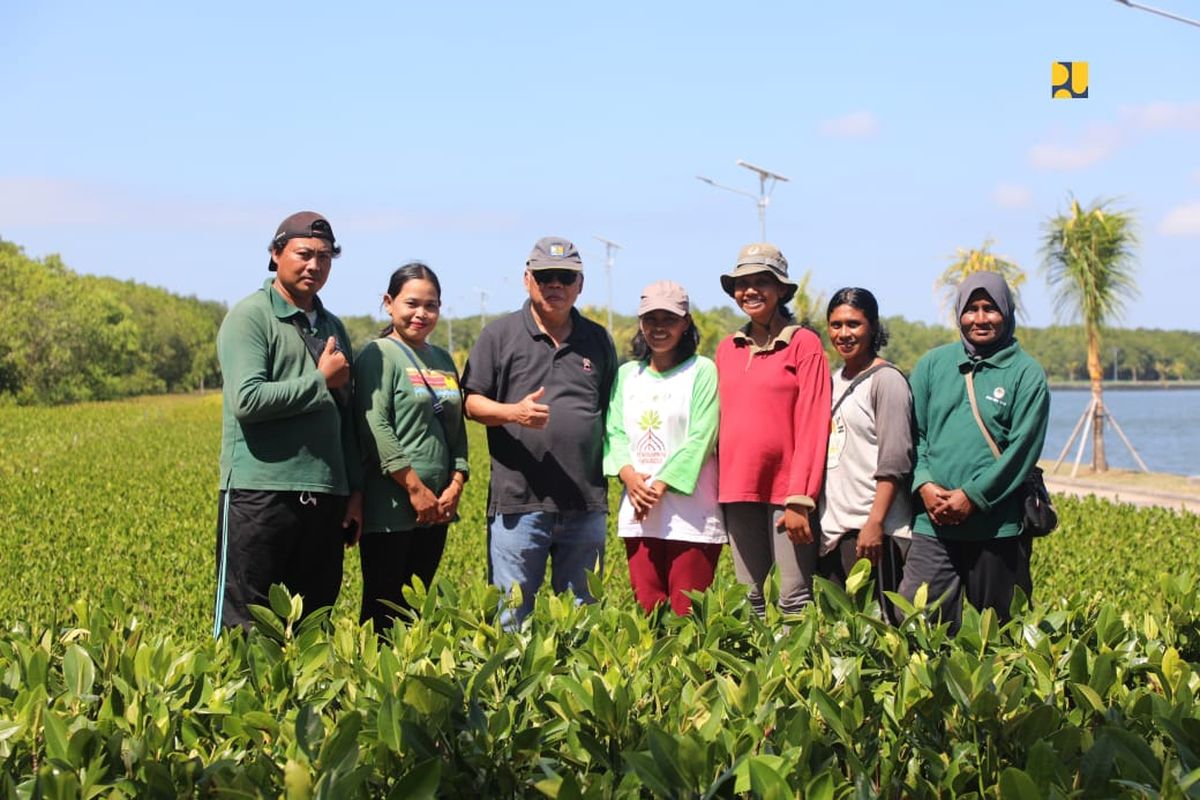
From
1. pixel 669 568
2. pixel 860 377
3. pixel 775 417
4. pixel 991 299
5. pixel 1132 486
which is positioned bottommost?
pixel 1132 486

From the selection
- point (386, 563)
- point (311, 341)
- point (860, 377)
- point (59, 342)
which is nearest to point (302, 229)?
point (311, 341)

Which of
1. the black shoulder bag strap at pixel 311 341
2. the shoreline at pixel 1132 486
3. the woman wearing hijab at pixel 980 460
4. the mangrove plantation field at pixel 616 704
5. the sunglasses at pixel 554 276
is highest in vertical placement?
the sunglasses at pixel 554 276

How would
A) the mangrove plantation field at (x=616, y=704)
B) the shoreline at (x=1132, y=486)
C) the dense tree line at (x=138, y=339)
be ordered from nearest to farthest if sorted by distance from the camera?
the mangrove plantation field at (x=616, y=704) < the shoreline at (x=1132, y=486) < the dense tree line at (x=138, y=339)

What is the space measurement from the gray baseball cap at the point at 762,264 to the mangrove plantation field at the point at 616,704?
1494 mm

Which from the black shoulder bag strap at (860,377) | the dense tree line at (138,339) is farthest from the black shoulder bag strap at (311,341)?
the dense tree line at (138,339)

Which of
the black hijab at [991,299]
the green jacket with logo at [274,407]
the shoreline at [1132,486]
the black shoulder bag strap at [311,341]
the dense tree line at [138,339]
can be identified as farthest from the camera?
the dense tree line at [138,339]

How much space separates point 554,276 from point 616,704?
268cm

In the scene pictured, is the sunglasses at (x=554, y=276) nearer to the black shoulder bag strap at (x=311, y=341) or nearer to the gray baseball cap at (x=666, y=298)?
the gray baseball cap at (x=666, y=298)

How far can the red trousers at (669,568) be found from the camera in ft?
15.7

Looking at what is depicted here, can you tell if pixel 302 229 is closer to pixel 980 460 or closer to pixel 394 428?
pixel 394 428

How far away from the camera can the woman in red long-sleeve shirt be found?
A: 4578 millimetres

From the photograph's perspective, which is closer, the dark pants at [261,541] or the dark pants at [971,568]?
the dark pants at [261,541]

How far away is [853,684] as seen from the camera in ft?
8.52

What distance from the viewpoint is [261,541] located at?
4148 millimetres
